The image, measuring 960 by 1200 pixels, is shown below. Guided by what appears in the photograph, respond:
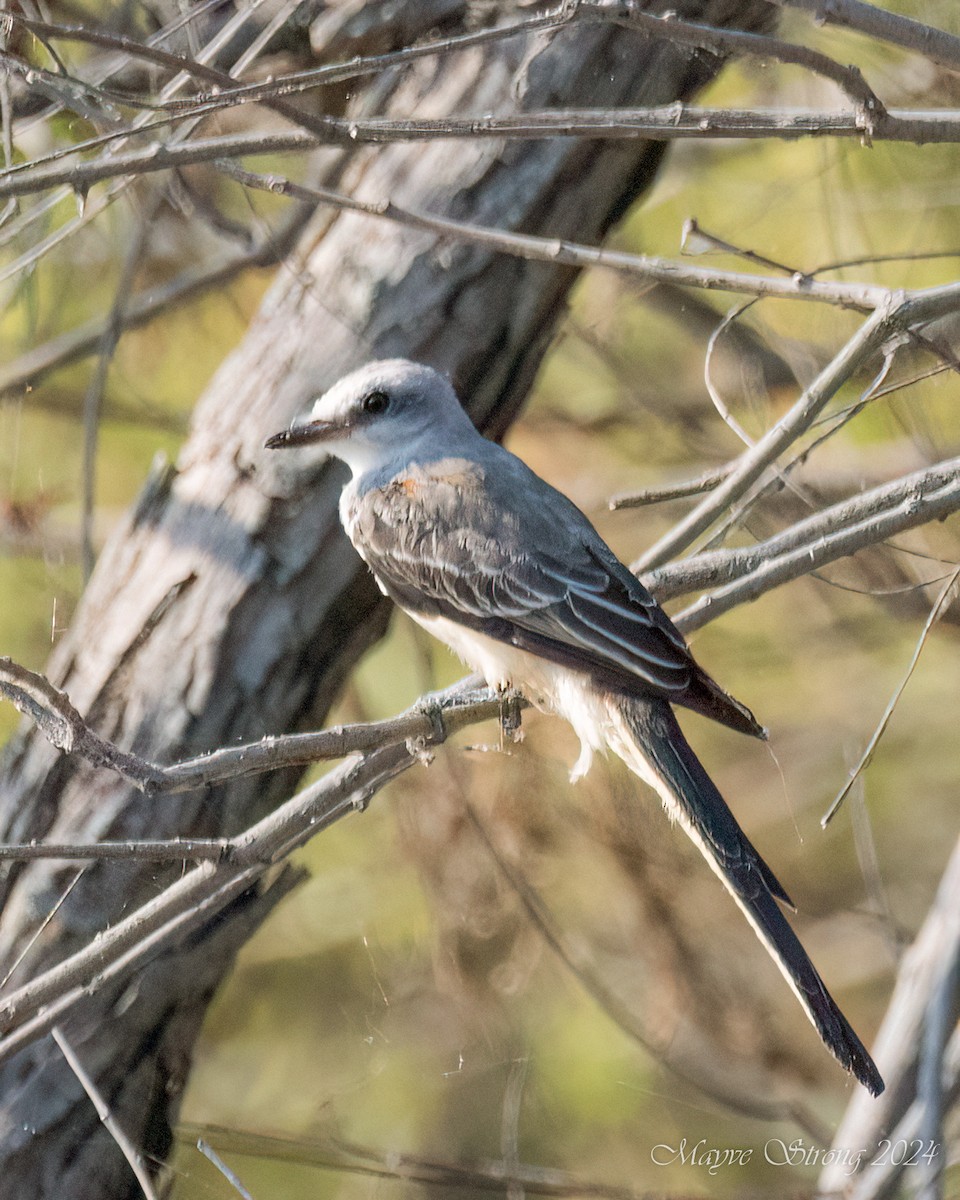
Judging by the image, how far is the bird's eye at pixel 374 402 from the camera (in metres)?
2.46

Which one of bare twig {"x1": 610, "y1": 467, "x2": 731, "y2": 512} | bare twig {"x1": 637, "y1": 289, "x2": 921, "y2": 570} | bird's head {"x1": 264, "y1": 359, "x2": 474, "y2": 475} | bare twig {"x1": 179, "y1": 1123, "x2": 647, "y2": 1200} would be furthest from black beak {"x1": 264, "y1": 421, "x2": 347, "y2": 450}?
bare twig {"x1": 179, "y1": 1123, "x2": 647, "y2": 1200}

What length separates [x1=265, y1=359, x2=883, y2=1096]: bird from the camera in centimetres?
184

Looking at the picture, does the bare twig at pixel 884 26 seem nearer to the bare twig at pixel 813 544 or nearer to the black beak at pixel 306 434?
the bare twig at pixel 813 544

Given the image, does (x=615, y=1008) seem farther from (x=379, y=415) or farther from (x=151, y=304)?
(x=151, y=304)

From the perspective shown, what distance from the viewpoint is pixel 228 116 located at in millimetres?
2615

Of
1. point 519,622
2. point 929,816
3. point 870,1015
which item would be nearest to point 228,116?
point 519,622

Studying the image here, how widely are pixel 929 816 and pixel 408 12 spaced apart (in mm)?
2382

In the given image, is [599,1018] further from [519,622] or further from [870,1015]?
[519,622]

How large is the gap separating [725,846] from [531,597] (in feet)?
1.82

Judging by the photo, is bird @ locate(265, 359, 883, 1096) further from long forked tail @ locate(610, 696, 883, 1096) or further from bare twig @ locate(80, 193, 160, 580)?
bare twig @ locate(80, 193, 160, 580)

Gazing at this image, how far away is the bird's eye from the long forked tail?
800mm

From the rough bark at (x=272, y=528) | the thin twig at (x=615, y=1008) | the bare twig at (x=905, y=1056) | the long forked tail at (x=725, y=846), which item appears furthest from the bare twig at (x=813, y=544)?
the thin twig at (x=615, y=1008)

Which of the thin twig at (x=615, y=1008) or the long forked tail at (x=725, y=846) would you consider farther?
the thin twig at (x=615, y=1008)

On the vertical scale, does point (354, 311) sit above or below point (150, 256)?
below
